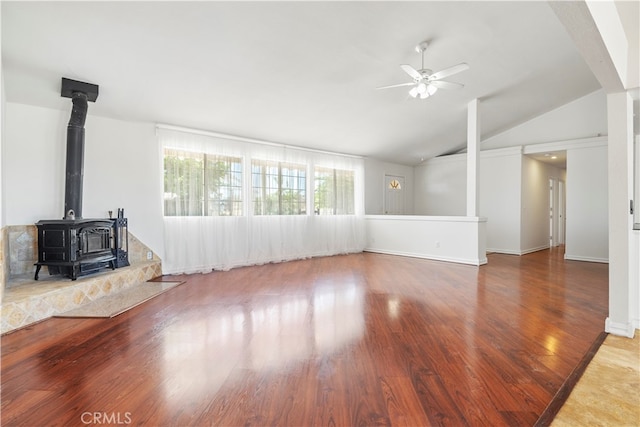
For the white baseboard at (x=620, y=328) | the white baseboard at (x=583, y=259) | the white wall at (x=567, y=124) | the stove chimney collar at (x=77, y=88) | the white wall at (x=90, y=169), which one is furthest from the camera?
the white wall at (x=567, y=124)

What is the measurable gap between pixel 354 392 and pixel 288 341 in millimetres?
824

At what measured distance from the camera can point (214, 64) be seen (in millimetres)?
3525

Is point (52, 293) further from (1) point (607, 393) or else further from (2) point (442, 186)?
(2) point (442, 186)

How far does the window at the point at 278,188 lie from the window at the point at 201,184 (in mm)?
368

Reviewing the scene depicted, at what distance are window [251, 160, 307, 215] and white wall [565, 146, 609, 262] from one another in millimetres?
6092

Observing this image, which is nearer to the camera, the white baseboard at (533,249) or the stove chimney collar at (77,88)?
the stove chimney collar at (77,88)

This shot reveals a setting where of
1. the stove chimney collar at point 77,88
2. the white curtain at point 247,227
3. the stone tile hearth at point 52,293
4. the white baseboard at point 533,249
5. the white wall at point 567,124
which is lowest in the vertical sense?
the white baseboard at point 533,249

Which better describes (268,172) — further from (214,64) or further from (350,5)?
(350,5)

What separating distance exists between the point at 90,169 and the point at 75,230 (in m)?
1.19

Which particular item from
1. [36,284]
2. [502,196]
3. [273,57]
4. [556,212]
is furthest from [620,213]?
[556,212]

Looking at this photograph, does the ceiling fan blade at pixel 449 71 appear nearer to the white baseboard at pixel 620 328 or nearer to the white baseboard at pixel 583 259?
the white baseboard at pixel 620 328

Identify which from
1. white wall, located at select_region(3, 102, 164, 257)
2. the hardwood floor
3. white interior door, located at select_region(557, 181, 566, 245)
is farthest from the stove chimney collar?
white interior door, located at select_region(557, 181, 566, 245)

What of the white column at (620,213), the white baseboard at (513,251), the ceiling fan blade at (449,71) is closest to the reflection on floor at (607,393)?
the white column at (620,213)

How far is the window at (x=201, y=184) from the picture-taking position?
4.82 meters
